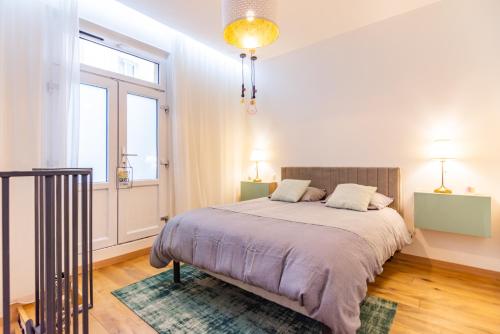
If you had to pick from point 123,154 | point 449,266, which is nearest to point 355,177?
point 449,266

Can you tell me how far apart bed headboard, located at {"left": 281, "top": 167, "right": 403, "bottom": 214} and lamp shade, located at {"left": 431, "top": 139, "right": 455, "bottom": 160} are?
444 mm

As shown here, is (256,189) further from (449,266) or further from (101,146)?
(449,266)

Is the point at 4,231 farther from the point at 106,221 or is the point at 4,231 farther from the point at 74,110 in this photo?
the point at 106,221

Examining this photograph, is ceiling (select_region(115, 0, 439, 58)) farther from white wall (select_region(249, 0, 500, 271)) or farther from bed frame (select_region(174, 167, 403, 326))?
bed frame (select_region(174, 167, 403, 326))

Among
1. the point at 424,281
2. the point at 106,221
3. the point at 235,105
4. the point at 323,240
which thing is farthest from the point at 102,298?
the point at 235,105

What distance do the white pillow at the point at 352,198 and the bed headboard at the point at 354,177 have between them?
0.93 feet

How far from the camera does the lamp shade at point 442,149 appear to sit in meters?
2.57

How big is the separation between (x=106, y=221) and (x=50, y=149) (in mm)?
1009

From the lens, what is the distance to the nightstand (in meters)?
3.90

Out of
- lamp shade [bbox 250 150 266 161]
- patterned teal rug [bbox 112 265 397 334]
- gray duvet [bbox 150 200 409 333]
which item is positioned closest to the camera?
gray duvet [bbox 150 200 409 333]

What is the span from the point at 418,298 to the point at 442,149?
56.7 inches

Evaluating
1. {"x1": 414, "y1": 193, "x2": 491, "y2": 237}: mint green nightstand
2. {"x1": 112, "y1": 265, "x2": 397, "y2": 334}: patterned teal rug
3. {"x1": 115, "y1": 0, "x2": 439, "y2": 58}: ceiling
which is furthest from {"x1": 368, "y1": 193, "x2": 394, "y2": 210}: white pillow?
{"x1": 115, "y1": 0, "x2": 439, "y2": 58}: ceiling

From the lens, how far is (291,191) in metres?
3.22

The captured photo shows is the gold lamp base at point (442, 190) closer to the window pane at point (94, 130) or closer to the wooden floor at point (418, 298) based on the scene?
the wooden floor at point (418, 298)
